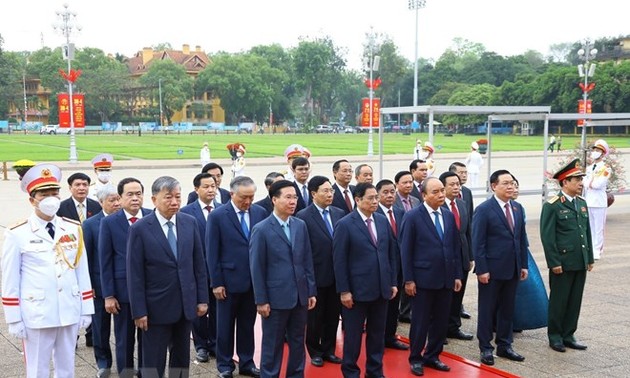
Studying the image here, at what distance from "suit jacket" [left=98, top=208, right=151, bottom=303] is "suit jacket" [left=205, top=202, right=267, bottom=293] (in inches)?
26.5

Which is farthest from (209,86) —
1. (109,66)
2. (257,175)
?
(257,175)

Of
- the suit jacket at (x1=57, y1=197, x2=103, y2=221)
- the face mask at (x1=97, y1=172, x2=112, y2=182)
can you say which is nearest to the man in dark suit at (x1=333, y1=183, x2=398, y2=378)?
the suit jacket at (x1=57, y1=197, x2=103, y2=221)

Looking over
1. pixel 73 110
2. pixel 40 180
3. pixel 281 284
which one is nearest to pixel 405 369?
pixel 281 284

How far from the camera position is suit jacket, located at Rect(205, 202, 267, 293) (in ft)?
17.6

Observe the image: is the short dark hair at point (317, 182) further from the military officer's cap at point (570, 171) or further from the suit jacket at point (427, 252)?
the military officer's cap at point (570, 171)

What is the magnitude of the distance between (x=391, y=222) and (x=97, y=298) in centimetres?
264

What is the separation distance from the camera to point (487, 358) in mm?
5688

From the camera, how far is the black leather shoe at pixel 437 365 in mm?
5508

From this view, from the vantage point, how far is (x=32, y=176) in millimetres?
4344

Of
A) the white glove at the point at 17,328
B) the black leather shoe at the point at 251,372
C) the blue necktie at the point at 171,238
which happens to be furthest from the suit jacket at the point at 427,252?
the white glove at the point at 17,328

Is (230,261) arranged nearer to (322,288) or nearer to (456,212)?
(322,288)

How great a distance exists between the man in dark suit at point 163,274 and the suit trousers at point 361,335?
1.17 meters

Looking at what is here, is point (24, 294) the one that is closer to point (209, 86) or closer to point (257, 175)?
point (257, 175)

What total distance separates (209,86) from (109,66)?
12.6 meters
